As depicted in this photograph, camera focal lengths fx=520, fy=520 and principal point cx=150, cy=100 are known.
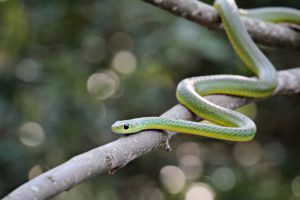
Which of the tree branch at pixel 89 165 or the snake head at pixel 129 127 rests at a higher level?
the tree branch at pixel 89 165

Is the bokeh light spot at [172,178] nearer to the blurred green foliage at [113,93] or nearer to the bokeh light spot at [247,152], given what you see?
the blurred green foliage at [113,93]

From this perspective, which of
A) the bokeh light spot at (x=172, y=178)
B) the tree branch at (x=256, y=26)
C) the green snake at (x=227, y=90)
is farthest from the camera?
the bokeh light spot at (x=172, y=178)

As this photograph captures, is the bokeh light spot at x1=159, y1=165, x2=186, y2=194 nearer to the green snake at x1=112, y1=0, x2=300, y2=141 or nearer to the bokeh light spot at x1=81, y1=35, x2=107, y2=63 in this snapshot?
the bokeh light spot at x1=81, y1=35, x2=107, y2=63

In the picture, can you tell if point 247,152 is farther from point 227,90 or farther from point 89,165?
point 89,165

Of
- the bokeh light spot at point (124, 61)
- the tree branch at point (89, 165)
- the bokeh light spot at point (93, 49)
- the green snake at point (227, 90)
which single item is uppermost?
the tree branch at point (89, 165)

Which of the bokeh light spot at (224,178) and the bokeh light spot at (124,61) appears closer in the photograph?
the bokeh light spot at (224,178)

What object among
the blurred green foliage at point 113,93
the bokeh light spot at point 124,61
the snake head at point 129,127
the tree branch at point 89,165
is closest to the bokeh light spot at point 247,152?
the blurred green foliage at point 113,93

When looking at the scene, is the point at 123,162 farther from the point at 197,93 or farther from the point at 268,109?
the point at 268,109
